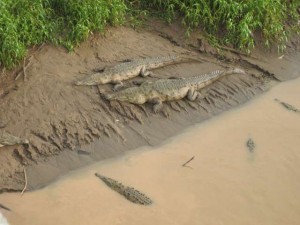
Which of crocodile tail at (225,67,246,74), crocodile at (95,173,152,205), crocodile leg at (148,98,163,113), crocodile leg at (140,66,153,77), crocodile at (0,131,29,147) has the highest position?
crocodile tail at (225,67,246,74)

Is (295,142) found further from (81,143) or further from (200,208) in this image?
(81,143)

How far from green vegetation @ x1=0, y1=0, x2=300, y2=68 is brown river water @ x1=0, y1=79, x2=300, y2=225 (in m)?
2.12

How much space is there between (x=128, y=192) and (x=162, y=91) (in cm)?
206

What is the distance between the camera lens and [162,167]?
6.82m

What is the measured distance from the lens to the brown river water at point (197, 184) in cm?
597

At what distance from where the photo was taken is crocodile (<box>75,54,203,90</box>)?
7.70 meters

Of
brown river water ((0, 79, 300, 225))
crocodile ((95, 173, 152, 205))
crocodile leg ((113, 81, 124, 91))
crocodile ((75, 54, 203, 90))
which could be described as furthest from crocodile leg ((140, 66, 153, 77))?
crocodile ((95, 173, 152, 205))

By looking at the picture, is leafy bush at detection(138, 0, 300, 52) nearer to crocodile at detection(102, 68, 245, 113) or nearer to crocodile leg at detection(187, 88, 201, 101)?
crocodile at detection(102, 68, 245, 113)

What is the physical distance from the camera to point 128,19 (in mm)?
9227

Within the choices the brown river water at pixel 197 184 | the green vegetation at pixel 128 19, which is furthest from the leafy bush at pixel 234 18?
the brown river water at pixel 197 184

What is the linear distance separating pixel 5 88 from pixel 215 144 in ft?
10.7

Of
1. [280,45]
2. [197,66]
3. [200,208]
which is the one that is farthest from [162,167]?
[280,45]

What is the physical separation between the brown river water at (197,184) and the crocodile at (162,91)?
2.03ft

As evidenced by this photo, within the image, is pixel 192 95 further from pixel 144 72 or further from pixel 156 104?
pixel 144 72
